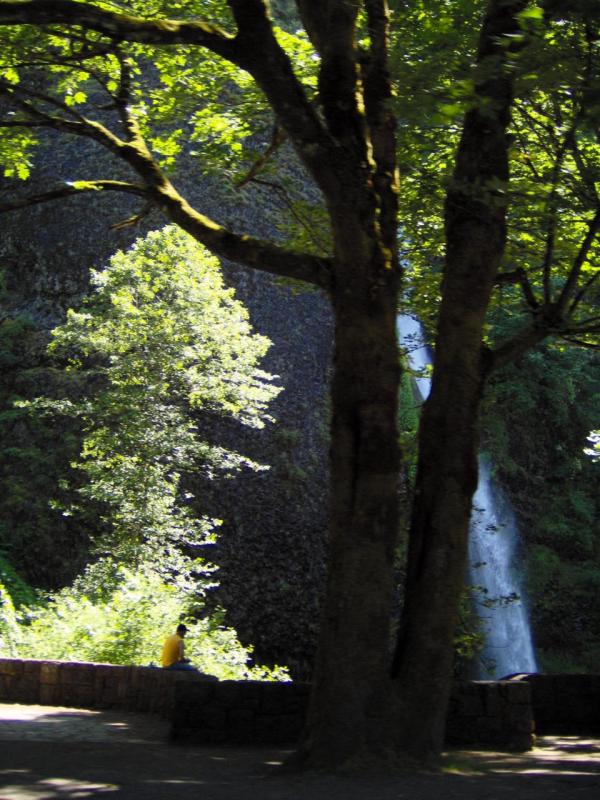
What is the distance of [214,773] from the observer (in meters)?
7.30

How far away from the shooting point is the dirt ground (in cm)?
621

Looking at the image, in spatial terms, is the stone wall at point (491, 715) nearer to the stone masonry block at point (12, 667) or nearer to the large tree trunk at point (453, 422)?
the large tree trunk at point (453, 422)

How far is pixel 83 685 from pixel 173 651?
3.60 ft

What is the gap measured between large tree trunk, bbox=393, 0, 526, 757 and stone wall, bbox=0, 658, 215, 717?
14.4ft

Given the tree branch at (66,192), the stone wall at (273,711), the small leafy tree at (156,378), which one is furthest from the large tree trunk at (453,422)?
the small leafy tree at (156,378)

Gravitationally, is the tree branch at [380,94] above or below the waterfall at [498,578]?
above

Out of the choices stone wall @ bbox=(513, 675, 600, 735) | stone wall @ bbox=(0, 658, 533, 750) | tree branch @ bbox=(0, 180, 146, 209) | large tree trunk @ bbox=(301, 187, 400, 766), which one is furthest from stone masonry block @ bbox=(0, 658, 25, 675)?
stone wall @ bbox=(513, 675, 600, 735)

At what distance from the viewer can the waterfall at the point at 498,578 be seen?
24.7m

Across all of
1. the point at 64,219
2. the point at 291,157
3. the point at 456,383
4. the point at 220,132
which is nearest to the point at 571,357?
the point at 291,157

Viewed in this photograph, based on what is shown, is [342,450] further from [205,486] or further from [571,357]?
[571,357]

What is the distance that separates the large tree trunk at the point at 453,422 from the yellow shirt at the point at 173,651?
4727 mm

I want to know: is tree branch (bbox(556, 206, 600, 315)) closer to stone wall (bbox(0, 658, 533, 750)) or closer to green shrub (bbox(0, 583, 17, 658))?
stone wall (bbox(0, 658, 533, 750))

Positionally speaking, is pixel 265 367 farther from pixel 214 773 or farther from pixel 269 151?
pixel 214 773

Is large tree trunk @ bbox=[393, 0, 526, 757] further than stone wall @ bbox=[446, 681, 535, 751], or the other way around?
stone wall @ bbox=[446, 681, 535, 751]
